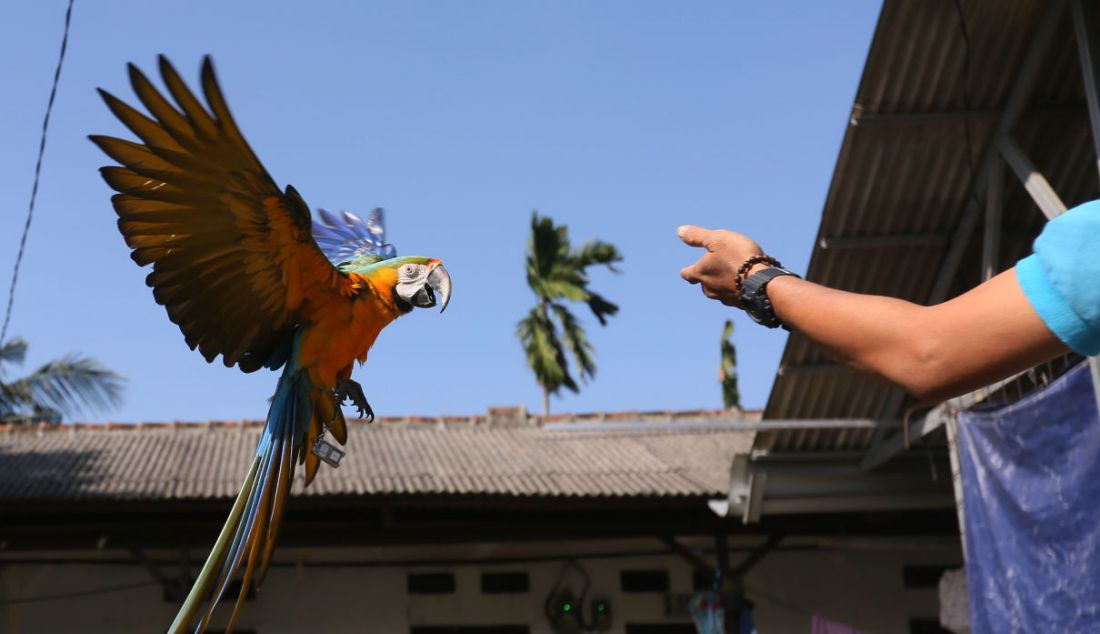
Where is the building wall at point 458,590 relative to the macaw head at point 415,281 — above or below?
below

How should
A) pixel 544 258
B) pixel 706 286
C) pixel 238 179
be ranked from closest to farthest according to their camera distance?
pixel 706 286 → pixel 238 179 → pixel 544 258

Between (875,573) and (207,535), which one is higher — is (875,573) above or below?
below

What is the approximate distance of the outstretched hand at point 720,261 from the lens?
1.44 m

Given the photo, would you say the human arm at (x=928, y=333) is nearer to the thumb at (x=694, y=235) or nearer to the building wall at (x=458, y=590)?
the thumb at (x=694, y=235)

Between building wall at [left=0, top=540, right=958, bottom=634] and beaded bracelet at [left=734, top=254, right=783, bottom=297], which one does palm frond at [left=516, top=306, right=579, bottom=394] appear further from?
beaded bracelet at [left=734, top=254, right=783, bottom=297]

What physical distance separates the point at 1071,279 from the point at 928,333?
153 millimetres

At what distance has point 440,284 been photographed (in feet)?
7.50

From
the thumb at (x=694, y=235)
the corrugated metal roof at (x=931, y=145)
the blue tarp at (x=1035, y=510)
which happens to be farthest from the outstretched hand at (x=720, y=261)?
the corrugated metal roof at (x=931, y=145)

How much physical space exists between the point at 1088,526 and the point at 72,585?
285 inches

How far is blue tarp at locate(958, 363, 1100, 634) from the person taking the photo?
489cm

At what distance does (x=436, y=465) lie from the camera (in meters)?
8.62

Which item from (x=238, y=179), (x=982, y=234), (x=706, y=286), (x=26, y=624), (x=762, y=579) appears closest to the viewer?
(x=706, y=286)

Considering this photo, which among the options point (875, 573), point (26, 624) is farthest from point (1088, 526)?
point (26, 624)

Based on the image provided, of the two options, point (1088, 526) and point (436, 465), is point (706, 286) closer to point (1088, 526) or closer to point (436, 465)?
point (1088, 526)
